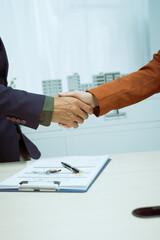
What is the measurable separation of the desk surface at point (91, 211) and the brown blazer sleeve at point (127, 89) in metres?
0.51

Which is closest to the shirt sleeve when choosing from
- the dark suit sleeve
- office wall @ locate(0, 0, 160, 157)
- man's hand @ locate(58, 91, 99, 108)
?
the dark suit sleeve

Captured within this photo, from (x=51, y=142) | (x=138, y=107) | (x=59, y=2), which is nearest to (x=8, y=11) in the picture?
(x=59, y=2)

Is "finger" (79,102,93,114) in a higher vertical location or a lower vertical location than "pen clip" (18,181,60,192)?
higher

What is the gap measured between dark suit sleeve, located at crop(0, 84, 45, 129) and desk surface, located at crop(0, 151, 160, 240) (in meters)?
0.45

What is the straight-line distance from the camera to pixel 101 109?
4.13ft

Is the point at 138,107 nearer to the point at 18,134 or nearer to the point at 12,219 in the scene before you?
the point at 18,134

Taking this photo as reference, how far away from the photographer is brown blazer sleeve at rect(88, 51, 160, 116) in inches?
49.3

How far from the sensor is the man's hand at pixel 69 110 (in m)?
1.26

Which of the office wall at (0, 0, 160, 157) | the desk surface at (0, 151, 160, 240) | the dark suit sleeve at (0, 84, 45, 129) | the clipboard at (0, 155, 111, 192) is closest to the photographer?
the desk surface at (0, 151, 160, 240)

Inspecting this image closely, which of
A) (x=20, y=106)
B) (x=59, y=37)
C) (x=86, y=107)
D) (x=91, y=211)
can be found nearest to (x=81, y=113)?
(x=86, y=107)

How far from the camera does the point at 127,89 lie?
1294mm

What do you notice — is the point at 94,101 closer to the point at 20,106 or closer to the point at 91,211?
the point at 20,106

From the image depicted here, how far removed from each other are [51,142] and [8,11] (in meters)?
1.49

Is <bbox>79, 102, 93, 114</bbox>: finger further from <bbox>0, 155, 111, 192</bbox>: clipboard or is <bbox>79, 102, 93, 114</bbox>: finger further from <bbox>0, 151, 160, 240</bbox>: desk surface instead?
<bbox>0, 151, 160, 240</bbox>: desk surface
